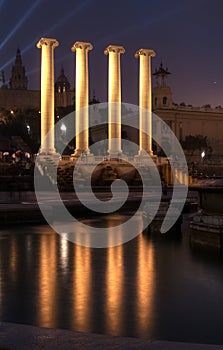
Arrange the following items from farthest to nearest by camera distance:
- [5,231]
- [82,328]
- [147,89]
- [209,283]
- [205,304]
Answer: [147,89]
[5,231]
[209,283]
[205,304]
[82,328]

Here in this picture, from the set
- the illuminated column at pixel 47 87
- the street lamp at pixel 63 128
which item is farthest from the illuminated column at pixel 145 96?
the street lamp at pixel 63 128

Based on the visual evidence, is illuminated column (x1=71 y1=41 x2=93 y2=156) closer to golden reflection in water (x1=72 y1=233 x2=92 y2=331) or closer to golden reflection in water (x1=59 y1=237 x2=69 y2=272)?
golden reflection in water (x1=59 y1=237 x2=69 y2=272)

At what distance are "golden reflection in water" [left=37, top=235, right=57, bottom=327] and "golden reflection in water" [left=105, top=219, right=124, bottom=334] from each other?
0.99 metres

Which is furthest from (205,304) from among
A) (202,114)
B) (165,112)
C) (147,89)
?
(202,114)

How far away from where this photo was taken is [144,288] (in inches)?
411

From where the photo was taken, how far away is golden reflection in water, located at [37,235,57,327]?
332 inches

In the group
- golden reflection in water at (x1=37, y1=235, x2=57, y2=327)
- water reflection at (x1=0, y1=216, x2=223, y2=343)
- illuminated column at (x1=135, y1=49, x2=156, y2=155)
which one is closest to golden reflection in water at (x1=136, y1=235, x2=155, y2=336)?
water reflection at (x1=0, y1=216, x2=223, y2=343)

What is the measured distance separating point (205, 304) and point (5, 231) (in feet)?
40.7

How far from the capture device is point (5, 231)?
20.0 meters

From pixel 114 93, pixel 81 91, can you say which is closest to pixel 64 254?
pixel 81 91

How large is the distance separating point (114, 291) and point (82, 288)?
0.75 metres

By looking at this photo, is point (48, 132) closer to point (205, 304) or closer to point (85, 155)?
point (85, 155)

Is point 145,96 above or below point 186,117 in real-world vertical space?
below

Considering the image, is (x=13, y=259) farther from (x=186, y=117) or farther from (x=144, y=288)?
(x=186, y=117)
